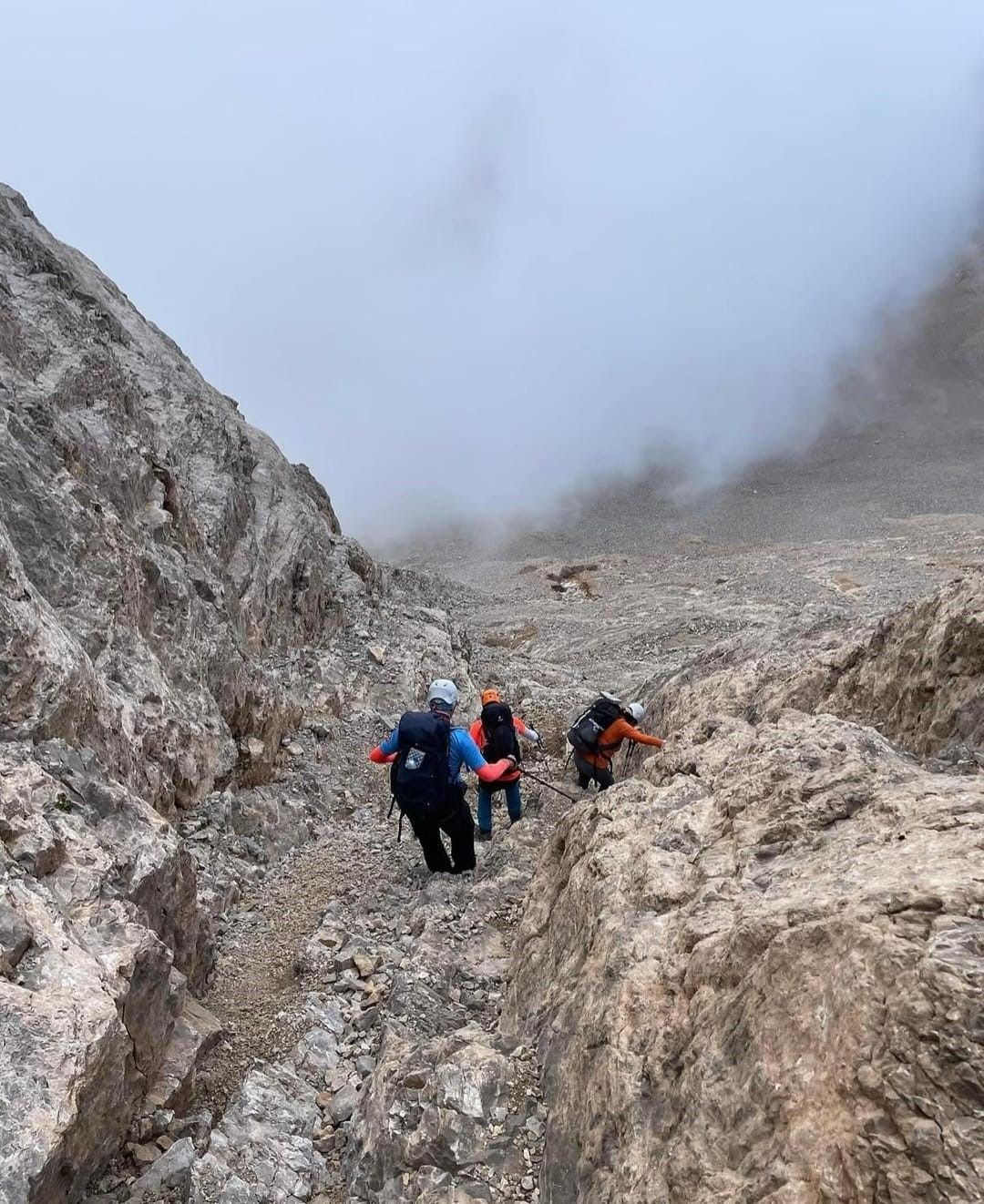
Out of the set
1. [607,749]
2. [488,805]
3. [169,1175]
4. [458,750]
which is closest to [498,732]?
[488,805]

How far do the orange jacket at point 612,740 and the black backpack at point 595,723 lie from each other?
5 centimetres

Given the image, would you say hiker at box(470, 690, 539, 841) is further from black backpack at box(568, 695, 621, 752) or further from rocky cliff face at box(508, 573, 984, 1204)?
rocky cliff face at box(508, 573, 984, 1204)

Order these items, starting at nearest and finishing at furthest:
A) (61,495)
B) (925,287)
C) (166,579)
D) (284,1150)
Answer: (284,1150)
(61,495)
(166,579)
(925,287)

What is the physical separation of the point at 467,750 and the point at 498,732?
6.42 feet

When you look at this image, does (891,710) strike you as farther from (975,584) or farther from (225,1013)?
(225,1013)

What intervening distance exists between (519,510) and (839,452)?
146 feet

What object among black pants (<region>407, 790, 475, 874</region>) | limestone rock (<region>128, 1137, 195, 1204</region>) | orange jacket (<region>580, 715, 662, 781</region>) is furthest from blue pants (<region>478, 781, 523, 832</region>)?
limestone rock (<region>128, 1137, 195, 1204</region>)

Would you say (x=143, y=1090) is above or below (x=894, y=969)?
below

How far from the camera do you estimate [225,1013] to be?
6.54 metres

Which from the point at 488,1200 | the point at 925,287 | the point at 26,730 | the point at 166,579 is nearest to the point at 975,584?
the point at 488,1200

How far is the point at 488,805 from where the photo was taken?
9578 millimetres

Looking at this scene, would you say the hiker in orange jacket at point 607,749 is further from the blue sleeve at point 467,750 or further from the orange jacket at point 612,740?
the blue sleeve at point 467,750

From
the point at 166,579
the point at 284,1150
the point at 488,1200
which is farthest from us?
the point at 166,579

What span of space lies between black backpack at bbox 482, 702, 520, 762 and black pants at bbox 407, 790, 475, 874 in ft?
4.85
